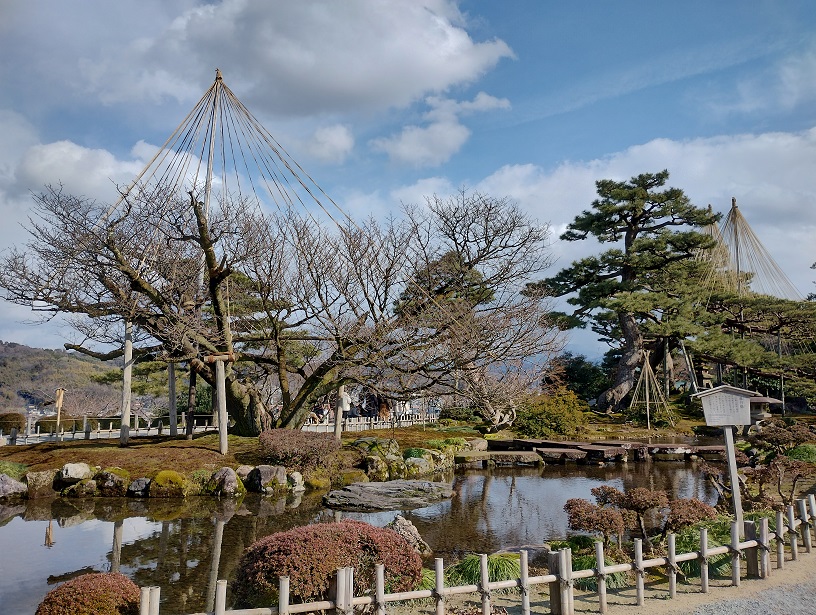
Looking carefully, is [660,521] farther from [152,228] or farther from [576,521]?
[152,228]

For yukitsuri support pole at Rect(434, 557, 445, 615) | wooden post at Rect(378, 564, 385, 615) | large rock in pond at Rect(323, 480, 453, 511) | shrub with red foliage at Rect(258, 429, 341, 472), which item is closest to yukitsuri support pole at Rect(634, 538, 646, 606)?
yukitsuri support pole at Rect(434, 557, 445, 615)

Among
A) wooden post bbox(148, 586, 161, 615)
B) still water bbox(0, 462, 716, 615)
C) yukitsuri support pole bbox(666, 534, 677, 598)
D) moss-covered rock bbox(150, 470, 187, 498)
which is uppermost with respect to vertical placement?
wooden post bbox(148, 586, 161, 615)

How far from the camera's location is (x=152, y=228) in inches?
757

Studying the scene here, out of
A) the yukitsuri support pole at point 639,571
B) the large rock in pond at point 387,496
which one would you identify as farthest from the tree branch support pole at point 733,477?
the large rock in pond at point 387,496

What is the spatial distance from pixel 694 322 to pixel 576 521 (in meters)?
28.8

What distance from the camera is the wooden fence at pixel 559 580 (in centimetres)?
532

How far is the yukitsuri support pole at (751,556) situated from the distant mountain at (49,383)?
44.5 m

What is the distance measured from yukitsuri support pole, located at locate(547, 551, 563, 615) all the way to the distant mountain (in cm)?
4381

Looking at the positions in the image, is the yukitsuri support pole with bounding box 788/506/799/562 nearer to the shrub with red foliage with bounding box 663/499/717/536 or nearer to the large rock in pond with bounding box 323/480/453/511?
the shrub with red foliage with bounding box 663/499/717/536

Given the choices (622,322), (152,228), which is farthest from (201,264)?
(622,322)

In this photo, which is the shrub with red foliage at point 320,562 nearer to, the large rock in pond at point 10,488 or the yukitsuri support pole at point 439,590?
the yukitsuri support pole at point 439,590

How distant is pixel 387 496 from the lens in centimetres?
1475

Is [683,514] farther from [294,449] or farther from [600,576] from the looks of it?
[294,449]

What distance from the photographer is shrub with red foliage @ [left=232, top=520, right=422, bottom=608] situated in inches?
238
